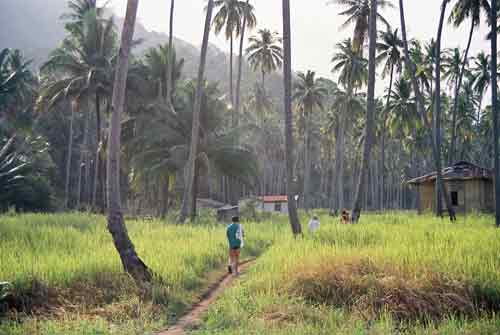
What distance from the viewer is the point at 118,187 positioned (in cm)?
1112

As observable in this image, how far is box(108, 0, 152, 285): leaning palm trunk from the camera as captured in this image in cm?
1038

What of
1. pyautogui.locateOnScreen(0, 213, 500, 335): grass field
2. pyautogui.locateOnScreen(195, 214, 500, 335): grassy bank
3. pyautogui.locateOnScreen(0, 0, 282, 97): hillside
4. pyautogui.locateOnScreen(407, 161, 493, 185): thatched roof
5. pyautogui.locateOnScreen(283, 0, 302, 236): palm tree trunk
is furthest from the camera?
pyautogui.locateOnScreen(0, 0, 282, 97): hillside

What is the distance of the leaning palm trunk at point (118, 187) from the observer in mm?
10383

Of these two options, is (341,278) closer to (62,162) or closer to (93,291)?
(93,291)

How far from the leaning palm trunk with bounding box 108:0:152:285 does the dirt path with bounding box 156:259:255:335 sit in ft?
4.28

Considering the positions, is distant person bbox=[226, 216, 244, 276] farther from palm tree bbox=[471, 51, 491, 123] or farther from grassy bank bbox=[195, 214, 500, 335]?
palm tree bbox=[471, 51, 491, 123]

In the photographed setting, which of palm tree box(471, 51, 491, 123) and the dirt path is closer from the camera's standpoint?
the dirt path

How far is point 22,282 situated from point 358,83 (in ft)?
131

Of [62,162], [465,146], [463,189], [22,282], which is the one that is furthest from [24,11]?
[22,282]

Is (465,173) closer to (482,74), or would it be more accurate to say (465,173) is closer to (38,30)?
(482,74)

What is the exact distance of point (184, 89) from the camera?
3488cm

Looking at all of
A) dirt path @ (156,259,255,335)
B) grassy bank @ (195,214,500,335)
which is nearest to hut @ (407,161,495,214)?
grassy bank @ (195,214,500,335)

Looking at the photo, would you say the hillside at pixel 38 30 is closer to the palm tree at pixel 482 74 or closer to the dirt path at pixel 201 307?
the palm tree at pixel 482 74

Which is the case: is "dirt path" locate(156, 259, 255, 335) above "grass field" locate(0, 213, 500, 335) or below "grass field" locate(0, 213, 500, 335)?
below
